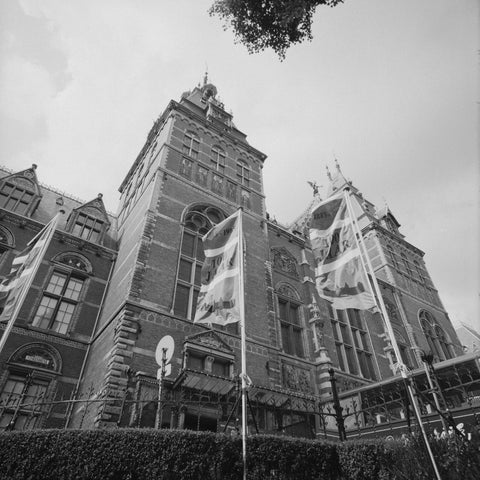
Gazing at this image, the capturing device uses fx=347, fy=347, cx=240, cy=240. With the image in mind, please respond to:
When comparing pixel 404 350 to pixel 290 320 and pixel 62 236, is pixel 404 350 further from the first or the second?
pixel 62 236

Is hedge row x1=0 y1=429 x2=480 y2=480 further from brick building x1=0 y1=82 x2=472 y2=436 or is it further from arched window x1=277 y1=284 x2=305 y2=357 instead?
arched window x1=277 y1=284 x2=305 y2=357

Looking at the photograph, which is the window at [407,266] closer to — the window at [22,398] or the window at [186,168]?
the window at [186,168]

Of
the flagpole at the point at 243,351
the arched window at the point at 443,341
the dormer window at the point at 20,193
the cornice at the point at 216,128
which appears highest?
the cornice at the point at 216,128

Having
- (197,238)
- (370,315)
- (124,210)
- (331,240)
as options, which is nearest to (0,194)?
(124,210)

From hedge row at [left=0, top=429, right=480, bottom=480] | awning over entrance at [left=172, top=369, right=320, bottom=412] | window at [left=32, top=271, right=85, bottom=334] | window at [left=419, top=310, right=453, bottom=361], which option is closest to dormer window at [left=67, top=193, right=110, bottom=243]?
window at [left=32, top=271, right=85, bottom=334]

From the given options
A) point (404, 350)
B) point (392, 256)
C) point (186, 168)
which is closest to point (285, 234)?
point (186, 168)

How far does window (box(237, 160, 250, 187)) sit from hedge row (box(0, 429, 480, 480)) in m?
18.9

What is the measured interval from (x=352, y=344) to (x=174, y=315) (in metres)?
12.6

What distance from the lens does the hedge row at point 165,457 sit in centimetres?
664

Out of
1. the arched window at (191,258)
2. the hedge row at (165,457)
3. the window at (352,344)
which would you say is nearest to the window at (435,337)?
the window at (352,344)

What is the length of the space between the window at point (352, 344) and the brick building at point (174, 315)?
0.28ft

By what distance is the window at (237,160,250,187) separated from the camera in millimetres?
24688

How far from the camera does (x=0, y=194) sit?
18391mm

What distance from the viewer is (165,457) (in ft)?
22.5
